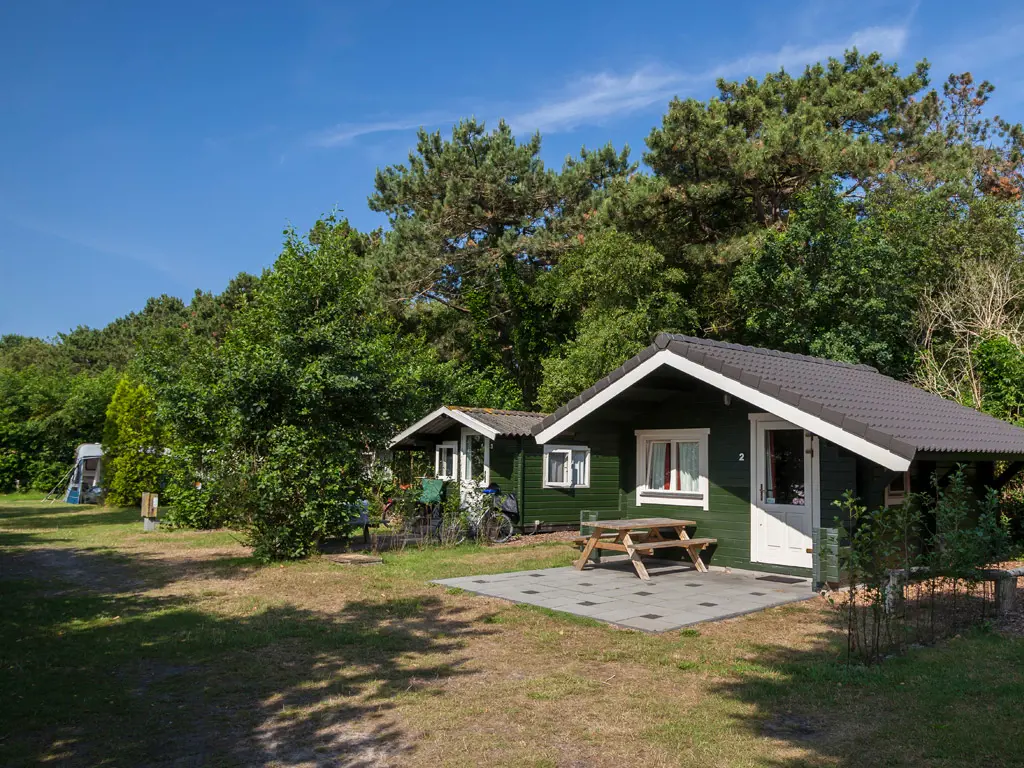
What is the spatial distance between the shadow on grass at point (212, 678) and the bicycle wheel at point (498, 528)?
7.01 meters

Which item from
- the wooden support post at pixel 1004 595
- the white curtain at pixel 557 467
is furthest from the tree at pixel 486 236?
the wooden support post at pixel 1004 595

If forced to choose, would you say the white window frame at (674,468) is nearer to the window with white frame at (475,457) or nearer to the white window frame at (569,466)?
the white window frame at (569,466)

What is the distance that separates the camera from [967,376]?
17453 millimetres

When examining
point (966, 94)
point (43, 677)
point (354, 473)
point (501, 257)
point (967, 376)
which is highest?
point (966, 94)

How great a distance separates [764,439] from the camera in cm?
1048

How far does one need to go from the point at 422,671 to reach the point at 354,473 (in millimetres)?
7016

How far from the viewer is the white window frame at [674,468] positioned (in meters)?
Result: 11.1

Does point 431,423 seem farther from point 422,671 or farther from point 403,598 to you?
point 422,671

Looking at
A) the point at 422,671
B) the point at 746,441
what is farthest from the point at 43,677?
the point at 746,441

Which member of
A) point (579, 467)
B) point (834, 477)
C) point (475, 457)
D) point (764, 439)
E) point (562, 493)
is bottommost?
point (562, 493)

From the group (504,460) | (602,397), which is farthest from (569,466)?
(602,397)

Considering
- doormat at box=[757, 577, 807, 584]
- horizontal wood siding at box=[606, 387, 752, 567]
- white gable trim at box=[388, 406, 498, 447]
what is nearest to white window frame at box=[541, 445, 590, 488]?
white gable trim at box=[388, 406, 498, 447]

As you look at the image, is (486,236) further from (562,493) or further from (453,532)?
(453,532)

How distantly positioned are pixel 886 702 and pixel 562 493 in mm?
12814
